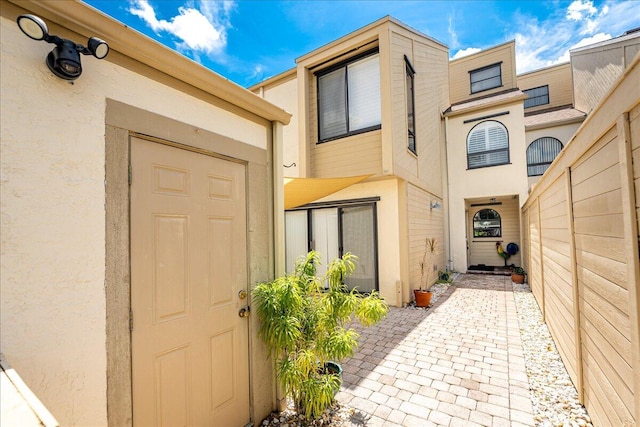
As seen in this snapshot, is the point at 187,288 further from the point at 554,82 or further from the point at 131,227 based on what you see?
the point at 554,82

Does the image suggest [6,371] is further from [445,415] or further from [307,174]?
[307,174]

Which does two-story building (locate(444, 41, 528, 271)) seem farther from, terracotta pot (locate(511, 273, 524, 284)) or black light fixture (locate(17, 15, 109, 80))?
black light fixture (locate(17, 15, 109, 80))

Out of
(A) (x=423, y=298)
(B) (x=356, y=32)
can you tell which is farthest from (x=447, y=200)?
(B) (x=356, y=32)

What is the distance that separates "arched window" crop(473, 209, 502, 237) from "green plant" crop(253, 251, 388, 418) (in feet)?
41.4

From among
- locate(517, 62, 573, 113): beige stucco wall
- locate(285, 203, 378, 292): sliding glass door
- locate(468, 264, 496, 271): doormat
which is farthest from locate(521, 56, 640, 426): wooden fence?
locate(517, 62, 573, 113): beige stucco wall

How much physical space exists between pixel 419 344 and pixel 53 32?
5.76 m

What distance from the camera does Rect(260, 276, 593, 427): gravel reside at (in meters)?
2.86

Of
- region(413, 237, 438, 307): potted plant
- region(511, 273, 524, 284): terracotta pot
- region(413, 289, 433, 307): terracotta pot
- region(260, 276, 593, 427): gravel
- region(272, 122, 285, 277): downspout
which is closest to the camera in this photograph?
region(260, 276, 593, 427): gravel

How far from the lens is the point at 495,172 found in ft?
37.2

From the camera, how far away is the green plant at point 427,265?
332 inches

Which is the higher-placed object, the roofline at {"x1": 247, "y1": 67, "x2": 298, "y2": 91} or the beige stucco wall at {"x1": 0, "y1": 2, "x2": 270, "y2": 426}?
the roofline at {"x1": 247, "y1": 67, "x2": 298, "y2": 91}

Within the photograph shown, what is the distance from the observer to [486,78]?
15047 millimetres

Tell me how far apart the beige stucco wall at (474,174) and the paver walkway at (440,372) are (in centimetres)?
561

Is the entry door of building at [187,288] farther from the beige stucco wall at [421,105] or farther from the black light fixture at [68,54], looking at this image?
the beige stucco wall at [421,105]
